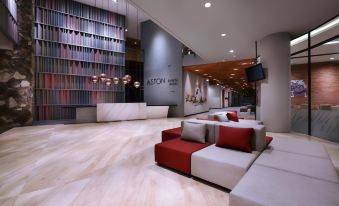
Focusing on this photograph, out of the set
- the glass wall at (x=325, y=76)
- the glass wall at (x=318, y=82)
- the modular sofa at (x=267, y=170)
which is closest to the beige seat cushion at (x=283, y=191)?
the modular sofa at (x=267, y=170)

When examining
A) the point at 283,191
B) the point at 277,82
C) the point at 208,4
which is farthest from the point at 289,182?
the point at 277,82

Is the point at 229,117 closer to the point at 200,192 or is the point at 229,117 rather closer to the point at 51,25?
the point at 200,192

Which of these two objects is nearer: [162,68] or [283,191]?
[283,191]

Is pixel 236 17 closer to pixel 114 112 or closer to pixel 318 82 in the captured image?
pixel 114 112

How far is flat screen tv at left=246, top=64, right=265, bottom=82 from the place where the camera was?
6.10m

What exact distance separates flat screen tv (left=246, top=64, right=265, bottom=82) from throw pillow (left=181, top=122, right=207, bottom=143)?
13.0ft

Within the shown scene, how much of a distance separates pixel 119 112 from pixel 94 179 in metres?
7.20

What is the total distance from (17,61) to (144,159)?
803 centimetres

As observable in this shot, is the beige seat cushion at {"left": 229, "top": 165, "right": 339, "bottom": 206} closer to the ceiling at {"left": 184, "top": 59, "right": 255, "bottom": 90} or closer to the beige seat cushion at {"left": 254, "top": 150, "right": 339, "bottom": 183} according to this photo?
the beige seat cushion at {"left": 254, "top": 150, "right": 339, "bottom": 183}

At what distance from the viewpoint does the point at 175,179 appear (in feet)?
9.12

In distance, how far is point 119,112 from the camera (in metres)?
9.77

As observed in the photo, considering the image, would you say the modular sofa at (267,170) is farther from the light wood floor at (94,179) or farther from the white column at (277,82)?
the white column at (277,82)

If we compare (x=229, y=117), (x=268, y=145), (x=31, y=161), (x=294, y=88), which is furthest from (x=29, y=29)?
(x=294, y=88)

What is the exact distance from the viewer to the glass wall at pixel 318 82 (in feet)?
17.9
